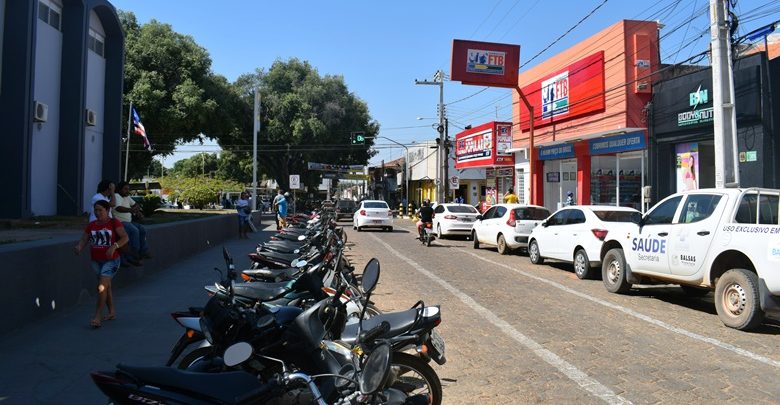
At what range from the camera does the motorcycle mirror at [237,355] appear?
115 inches

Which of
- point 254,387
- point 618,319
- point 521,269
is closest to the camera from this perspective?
point 254,387

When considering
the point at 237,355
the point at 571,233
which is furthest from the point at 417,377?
the point at 571,233

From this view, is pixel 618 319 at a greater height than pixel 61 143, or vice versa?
pixel 61 143

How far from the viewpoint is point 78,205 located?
1958 cm

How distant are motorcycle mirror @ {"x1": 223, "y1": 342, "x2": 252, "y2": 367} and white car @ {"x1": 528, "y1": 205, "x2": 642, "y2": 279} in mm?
9862

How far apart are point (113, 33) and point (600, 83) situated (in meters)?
18.6

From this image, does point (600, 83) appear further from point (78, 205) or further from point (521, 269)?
point (78, 205)

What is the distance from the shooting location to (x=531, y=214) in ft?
56.3

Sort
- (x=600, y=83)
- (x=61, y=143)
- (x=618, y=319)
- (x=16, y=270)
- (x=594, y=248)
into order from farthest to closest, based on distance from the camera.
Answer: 1. (x=600, y=83)
2. (x=61, y=143)
3. (x=594, y=248)
4. (x=618, y=319)
5. (x=16, y=270)

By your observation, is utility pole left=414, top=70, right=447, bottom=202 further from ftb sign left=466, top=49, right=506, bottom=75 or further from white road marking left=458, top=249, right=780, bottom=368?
white road marking left=458, top=249, right=780, bottom=368

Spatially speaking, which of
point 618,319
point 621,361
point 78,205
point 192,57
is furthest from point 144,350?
point 192,57

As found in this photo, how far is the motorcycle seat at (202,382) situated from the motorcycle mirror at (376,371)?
1.93 feet

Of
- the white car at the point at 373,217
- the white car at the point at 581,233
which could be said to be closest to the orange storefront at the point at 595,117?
the white car at the point at 373,217

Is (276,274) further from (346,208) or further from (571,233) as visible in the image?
(346,208)
